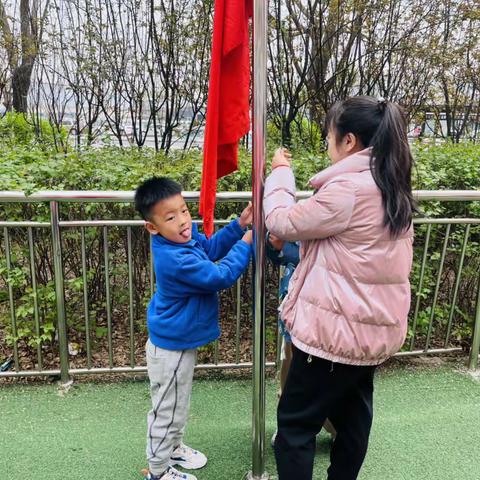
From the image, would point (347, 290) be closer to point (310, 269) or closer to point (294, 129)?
point (310, 269)

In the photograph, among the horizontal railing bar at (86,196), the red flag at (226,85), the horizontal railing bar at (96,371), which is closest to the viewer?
the red flag at (226,85)

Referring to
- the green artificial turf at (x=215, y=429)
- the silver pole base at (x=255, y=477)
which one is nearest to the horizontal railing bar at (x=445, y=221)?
the green artificial turf at (x=215, y=429)

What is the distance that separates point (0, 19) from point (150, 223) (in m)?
6.18

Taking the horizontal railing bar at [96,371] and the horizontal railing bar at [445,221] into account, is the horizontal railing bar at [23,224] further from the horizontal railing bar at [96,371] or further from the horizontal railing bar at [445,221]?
the horizontal railing bar at [445,221]

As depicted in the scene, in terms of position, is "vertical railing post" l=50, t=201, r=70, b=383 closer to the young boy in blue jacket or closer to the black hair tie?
the young boy in blue jacket

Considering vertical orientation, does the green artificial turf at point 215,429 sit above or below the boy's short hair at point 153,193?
below

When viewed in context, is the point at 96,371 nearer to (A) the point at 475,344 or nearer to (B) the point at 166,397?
(B) the point at 166,397

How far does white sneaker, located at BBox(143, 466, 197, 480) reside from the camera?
211 cm

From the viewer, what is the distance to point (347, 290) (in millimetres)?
1587

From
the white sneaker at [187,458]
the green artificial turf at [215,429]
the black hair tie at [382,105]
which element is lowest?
the green artificial turf at [215,429]

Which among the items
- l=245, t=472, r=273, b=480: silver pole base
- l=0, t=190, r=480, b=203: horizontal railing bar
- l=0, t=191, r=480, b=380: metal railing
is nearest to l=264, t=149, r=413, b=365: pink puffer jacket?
l=245, t=472, r=273, b=480: silver pole base

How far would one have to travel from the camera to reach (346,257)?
158cm

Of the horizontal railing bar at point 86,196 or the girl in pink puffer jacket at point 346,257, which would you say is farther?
the horizontal railing bar at point 86,196

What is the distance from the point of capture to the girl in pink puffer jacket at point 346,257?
1.54m
